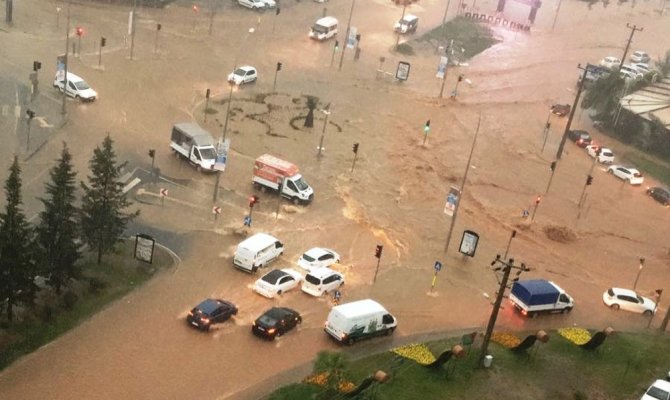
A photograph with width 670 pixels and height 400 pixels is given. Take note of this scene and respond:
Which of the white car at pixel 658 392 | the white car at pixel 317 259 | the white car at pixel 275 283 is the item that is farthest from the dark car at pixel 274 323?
the white car at pixel 658 392

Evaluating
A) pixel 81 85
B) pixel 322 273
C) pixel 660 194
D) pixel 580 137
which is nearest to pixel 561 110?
pixel 580 137

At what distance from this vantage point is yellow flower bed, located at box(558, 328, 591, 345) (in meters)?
39.8

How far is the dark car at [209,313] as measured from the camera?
120 ft

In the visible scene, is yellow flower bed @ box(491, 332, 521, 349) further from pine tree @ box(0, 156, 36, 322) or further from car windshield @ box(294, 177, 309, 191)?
pine tree @ box(0, 156, 36, 322)

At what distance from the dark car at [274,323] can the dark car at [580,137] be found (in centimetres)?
3961

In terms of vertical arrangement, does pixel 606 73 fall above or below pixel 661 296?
above

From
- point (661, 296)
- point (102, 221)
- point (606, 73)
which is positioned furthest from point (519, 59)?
point (102, 221)

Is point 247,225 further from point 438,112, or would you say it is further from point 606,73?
point 606,73

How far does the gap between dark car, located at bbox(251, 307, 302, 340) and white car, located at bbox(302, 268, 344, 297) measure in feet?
10.4

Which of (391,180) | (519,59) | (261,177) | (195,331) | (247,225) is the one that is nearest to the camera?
(195,331)

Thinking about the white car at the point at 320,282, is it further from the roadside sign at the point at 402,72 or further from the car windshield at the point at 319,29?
the car windshield at the point at 319,29

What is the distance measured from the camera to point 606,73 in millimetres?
80250

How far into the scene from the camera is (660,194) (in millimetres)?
62562

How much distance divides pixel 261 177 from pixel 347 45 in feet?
106
